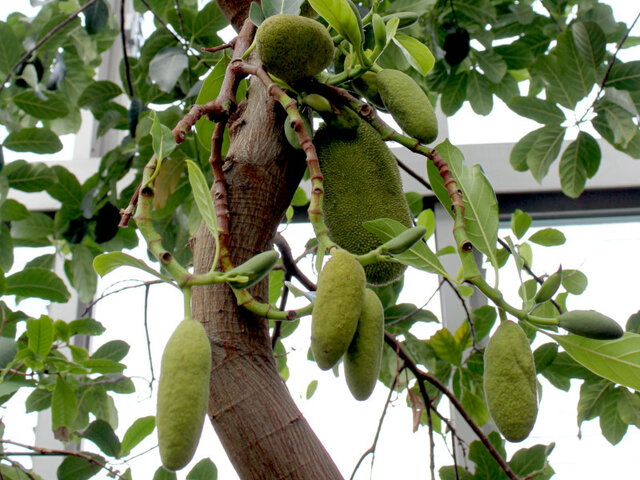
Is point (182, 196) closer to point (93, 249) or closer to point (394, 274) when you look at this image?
point (93, 249)

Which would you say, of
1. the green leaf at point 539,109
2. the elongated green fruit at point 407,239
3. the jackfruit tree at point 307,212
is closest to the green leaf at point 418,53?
the jackfruit tree at point 307,212

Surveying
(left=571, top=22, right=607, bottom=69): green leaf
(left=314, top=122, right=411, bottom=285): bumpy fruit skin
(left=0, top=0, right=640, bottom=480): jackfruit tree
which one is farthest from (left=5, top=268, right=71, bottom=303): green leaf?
(left=571, top=22, right=607, bottom=69): green leaf

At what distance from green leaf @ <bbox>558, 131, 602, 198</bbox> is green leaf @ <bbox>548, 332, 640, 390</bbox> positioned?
688mm

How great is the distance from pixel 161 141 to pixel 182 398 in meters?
0.17

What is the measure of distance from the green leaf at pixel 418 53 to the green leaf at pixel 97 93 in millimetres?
726

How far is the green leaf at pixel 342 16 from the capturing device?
434 mm

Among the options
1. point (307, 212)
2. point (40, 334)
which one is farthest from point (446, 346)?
point (40, 334)

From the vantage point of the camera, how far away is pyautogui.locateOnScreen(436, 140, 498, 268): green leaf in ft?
1.41

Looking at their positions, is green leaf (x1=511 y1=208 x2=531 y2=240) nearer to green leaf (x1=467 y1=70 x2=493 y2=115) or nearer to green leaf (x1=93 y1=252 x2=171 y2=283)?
green leaf (x1=467 y1=70 x2=493 y2=115)

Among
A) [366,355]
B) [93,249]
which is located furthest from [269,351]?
[93,249]

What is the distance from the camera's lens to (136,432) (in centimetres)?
85

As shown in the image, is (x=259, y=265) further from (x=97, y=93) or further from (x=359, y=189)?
(x=97, y=93)

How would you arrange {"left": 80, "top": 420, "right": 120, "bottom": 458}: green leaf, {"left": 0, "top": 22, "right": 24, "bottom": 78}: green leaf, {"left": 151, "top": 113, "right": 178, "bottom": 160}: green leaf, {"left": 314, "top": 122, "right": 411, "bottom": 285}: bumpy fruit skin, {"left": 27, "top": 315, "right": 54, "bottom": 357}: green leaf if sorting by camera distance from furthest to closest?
{"left": 0, "top": 22, "right": 24, "bottom": 78}: green leaf < {"left": 80, "top": 420, "right": 120, "bottom": 458}: green leaf < {"left": 27, "top": 315, "right": 54, "bottom": 357}: green leaf < {"left": 314, "top": 122, "right": 411, "bottom": 285}: bumpy fruit skin < {"left": 151, "top": 113, "right": 178, "bottom": 160}: green leaf

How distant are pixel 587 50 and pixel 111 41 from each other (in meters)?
1.02
